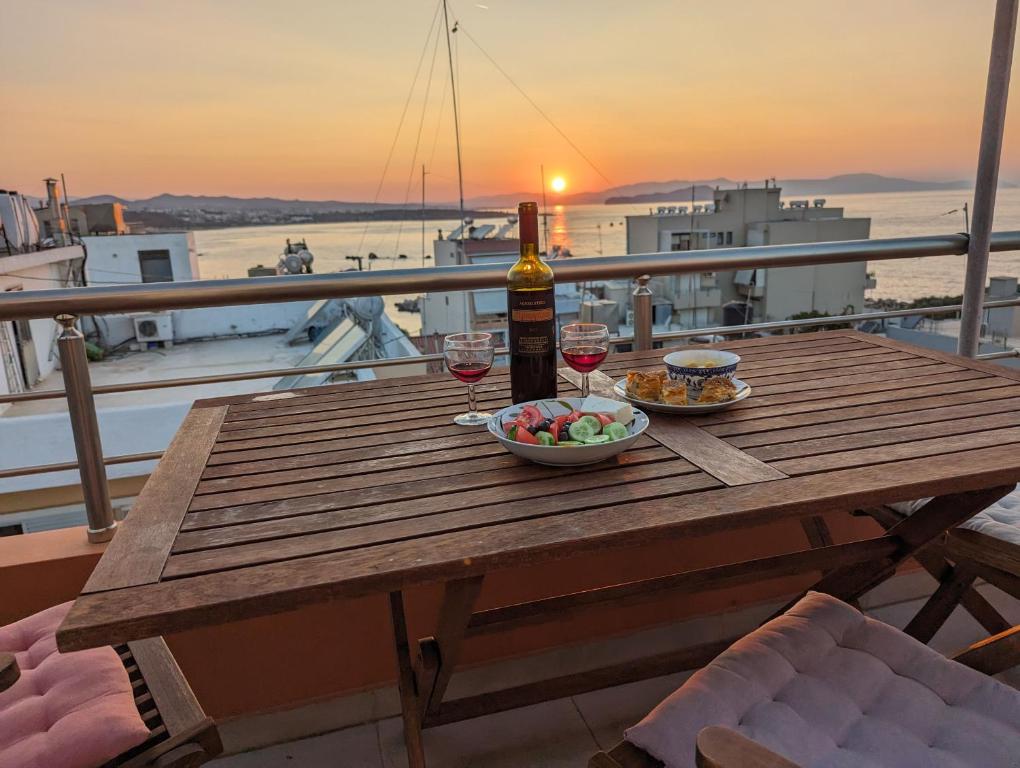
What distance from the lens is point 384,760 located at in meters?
1.76

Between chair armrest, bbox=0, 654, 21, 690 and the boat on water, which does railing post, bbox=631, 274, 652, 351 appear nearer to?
chair armrest, bbox=0, 654, 21, 690

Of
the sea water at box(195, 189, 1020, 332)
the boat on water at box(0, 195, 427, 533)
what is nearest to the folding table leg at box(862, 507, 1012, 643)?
the sea water at box(195, 189, 1020, 332)

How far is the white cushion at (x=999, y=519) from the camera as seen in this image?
54.9 inches

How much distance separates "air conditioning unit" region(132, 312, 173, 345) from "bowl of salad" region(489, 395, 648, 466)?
43.7ft

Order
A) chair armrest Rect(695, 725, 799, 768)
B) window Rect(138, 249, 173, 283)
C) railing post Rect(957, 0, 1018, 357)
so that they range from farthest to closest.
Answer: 1. window Rect(138, 249, 173, 283)
2. railing post Rect(957, 0, 1018, 357)
3. chair armrest Rect(695, 725, 799, 768)

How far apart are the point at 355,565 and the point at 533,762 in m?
1.23

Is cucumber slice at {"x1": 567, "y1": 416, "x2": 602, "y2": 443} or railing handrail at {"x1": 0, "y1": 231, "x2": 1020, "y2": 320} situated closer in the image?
cucumber slice at {"x1": 567, "y1": 416, "x2": 602, "y2": 443}

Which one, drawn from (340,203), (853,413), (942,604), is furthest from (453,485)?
(340,203)

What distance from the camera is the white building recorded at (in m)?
13.5

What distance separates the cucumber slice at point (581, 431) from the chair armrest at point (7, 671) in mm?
829

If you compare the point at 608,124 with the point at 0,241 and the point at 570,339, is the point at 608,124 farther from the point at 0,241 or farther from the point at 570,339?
the point at 570,339

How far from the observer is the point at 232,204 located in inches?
476

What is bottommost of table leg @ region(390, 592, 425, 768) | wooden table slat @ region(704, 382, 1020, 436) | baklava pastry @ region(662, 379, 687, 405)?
table leg @ region(390, 592, 425, 768)

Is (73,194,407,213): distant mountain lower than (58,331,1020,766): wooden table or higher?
higher
